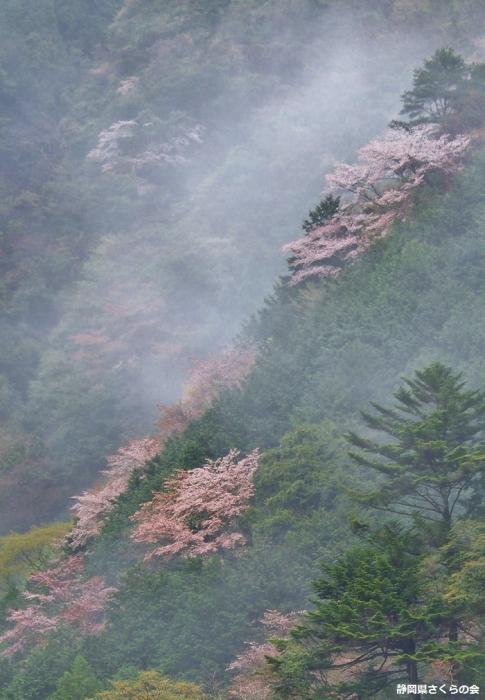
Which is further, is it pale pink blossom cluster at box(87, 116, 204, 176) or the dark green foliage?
pale pink blossom cluster at box(87, 116, 204, 176)

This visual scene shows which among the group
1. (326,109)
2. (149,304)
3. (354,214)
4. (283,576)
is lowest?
(283,576)

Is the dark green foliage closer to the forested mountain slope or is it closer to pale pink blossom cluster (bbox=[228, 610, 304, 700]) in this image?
the forested mountain slope

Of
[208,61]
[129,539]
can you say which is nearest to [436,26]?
[208,61]

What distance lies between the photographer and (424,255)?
3195 centimetres

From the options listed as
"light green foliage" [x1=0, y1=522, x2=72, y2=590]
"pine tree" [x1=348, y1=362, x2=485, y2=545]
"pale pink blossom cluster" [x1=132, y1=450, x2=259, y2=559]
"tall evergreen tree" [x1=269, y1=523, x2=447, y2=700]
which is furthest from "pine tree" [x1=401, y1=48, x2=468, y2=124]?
"tall evergreen tree" [x1=269, y1=523, x2=447, y2=700]

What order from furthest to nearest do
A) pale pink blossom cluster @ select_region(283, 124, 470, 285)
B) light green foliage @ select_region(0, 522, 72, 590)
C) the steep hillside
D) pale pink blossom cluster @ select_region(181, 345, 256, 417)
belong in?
1. light green foliage @ select_region(0, 522, 72, 590)
2. pale pink blossom cluster @ select_region(181, 345, 256, 417)
3. pale pink blossom cluster @ select_region(283, 124, 470, 285)
4. the steep hillside

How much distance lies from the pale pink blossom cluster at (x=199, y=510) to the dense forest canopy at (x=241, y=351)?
0.08 m

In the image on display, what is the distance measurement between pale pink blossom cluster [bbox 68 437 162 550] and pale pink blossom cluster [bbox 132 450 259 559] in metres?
4.73

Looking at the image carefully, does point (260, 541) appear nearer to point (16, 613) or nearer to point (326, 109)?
point (16, 613)

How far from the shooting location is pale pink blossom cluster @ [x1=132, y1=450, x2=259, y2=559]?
992 inches

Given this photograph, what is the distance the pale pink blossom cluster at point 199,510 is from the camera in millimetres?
25203

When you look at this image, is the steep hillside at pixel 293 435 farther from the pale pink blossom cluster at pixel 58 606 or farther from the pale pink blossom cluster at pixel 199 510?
the pale pink blossom cluster at pixel 58 606

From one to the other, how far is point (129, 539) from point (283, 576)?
6.32 meters

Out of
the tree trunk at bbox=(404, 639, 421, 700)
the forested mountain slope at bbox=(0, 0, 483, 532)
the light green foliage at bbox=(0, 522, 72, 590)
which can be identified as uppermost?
the forested mountain slope at bbox=(0, 0, 483, 532)
